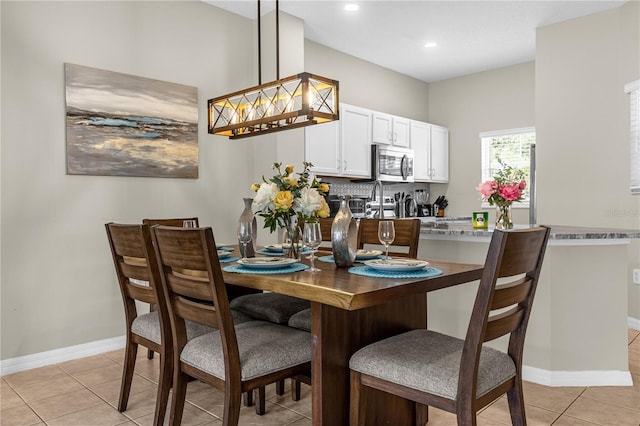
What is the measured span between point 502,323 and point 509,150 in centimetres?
474

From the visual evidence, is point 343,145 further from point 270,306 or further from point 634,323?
point 634,323

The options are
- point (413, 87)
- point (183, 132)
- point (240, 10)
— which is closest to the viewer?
point (183, 132)

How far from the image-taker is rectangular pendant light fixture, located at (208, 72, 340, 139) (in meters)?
2.46

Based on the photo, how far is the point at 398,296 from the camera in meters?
1.60

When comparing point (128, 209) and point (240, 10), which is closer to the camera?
point (128, 209)

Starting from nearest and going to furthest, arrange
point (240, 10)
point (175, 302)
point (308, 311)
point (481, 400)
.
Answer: point (481, 400) < point (175, 302) < point (308, 311) < point (240, 10)

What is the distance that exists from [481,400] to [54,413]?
83.9 inches

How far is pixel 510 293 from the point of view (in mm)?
1539

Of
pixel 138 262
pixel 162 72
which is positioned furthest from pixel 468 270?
pixel 162 72

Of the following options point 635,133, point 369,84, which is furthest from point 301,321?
point 369,84

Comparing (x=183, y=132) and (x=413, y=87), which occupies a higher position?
(x=413, y=87)

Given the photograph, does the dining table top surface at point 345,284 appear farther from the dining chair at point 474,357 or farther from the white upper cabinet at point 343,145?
the white upper cabinet at point 343,145

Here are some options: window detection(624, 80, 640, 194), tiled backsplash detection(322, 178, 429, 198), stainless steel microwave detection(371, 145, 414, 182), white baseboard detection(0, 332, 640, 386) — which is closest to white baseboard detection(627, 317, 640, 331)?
window detection(624, 80, 640, 194)

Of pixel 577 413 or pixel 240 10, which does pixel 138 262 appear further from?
pixel 240 10
